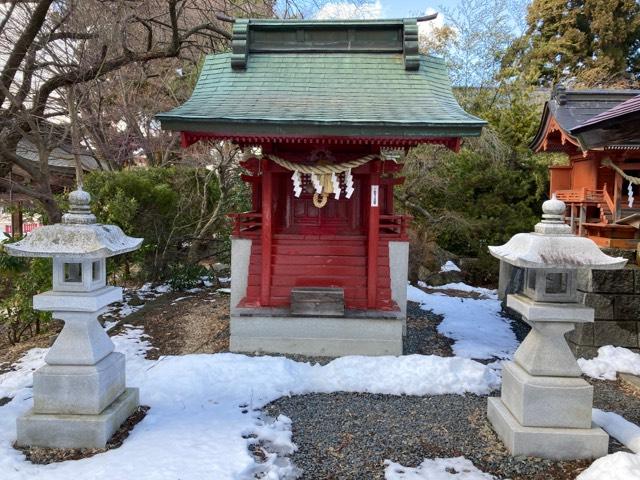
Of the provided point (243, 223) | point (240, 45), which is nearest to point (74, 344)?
point (243, 223)

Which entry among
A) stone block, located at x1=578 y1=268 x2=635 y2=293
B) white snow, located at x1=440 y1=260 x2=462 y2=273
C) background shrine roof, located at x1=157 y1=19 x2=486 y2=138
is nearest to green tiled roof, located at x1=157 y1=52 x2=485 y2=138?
background shrine roof, located at x1=157 y1=19 x2=486 y2=138

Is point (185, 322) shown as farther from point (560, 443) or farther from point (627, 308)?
point (627, 308)

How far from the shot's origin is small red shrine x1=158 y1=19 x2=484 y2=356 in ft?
21.4

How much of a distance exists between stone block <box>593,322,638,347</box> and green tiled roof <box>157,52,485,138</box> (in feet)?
12.9

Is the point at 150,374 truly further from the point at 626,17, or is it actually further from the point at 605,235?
the point at 626,17

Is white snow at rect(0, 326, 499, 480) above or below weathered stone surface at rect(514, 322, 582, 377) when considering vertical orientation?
below

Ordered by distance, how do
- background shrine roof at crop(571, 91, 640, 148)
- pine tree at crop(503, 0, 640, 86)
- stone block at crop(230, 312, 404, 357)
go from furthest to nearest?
pine tree at crop(503, 0, 640, 86), stone block at crop(230, 312, 404, 357), background shrine roof at crop(571, 91, 640, 148)

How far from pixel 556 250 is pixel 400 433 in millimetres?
2397

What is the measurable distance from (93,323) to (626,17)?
995 inches

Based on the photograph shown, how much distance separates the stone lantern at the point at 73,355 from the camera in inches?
161

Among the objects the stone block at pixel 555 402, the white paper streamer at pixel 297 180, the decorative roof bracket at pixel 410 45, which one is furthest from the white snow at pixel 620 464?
the decorative roof bracket at pixel 410 45

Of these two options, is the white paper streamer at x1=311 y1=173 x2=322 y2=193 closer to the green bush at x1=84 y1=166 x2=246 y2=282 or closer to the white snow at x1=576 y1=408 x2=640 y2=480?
the white snow at x1=576 y1=408 x2=640 y2=480

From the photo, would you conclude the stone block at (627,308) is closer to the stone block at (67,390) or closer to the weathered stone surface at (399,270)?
the weathered stone surface at (399,270)

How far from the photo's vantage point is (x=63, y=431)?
13.4 ft
